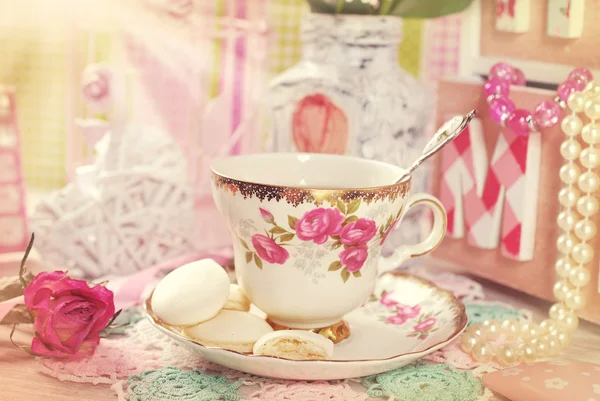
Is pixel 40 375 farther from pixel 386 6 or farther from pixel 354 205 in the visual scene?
pixel 386 6

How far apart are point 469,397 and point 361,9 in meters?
0.45

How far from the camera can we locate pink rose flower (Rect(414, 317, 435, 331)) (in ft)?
2.22

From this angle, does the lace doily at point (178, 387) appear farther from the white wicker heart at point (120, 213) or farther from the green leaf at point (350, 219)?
the white wicker heart at point (120, 213)

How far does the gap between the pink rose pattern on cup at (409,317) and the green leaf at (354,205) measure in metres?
0.14

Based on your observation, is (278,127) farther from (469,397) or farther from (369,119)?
(469,397)

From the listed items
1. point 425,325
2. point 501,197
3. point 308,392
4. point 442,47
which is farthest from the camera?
point 442,47

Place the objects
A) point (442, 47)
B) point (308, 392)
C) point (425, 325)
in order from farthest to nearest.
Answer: point (442, 47)
point (425, 325)
point (308, 392)

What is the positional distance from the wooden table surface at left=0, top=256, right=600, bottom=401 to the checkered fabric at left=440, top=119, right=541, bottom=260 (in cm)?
9

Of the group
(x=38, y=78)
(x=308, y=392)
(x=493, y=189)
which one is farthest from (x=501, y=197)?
(x=38, y=78)

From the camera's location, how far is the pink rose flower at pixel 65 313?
63 centimetres

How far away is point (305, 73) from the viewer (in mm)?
890

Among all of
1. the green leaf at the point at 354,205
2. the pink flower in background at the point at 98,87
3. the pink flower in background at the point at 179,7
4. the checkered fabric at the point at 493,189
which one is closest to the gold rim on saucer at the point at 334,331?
the green leaf at the point at 354,205

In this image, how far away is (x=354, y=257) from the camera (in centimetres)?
62

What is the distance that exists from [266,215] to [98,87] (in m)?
0.38
